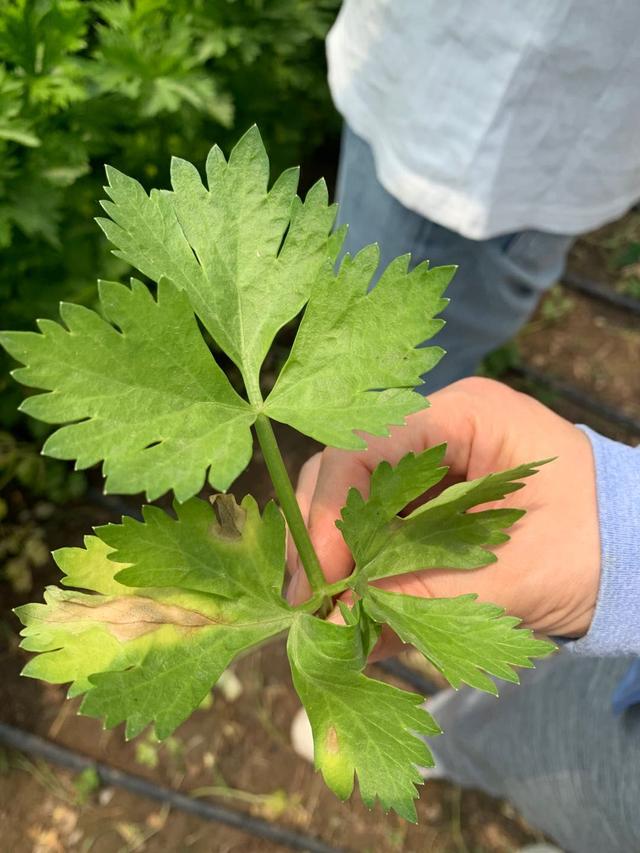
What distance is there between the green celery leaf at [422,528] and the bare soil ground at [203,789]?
1463mm

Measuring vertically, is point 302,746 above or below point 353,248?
below

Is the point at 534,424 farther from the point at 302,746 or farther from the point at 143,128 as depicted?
the point at 302,746

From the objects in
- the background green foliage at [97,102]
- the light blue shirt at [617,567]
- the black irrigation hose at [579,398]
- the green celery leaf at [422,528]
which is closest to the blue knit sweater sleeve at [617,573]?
A: the light blue shirt at [617,567]

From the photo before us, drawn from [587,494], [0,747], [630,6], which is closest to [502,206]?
[630,6]

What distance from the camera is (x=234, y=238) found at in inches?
26.6

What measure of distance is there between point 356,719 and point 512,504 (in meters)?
0.32

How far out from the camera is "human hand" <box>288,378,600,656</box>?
32.6 inches

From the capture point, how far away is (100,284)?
572 mm

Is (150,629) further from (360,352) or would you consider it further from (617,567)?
(617,567)

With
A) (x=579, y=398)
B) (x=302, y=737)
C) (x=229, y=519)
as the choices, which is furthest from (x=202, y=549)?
(x=579, y=398)

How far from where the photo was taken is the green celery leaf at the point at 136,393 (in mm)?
565

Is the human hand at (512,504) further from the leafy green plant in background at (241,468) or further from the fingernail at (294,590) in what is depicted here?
the leafy green plant in background at (241,468)

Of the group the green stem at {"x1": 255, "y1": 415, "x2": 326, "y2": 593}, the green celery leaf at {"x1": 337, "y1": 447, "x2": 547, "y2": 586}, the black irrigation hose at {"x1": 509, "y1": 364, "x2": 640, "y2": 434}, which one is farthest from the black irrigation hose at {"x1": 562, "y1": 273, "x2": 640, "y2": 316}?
the green stem at {"x1": 255, "y1": 415, "x2": 326, "y2": 593}

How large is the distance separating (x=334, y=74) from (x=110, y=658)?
4.10 feet
